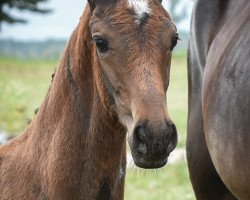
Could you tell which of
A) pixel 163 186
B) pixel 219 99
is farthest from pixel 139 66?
pixel 163 186

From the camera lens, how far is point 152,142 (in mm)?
2908

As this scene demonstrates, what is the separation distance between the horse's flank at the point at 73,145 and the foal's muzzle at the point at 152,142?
0.46 meters

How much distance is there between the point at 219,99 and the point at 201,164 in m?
0.76

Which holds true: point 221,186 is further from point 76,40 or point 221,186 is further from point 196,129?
point 76,40

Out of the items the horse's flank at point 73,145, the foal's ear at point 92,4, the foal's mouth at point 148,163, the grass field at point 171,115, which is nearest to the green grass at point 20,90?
the grass field at point 171,115

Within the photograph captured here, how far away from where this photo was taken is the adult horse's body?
371cm

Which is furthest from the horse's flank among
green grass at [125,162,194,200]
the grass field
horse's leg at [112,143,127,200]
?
green grass at [125,162,194,200]

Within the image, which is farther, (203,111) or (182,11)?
(182,11)

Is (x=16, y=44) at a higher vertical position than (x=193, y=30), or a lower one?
lower

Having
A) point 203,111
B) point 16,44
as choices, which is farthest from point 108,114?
point 16,44

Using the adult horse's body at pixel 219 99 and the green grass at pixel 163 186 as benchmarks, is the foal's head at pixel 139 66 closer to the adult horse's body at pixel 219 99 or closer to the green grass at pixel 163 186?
the adult horse's body at pixel 219 99

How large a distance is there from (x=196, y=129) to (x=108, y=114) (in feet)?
4.22

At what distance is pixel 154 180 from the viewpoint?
8977mm

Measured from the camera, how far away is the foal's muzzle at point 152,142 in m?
2.89
